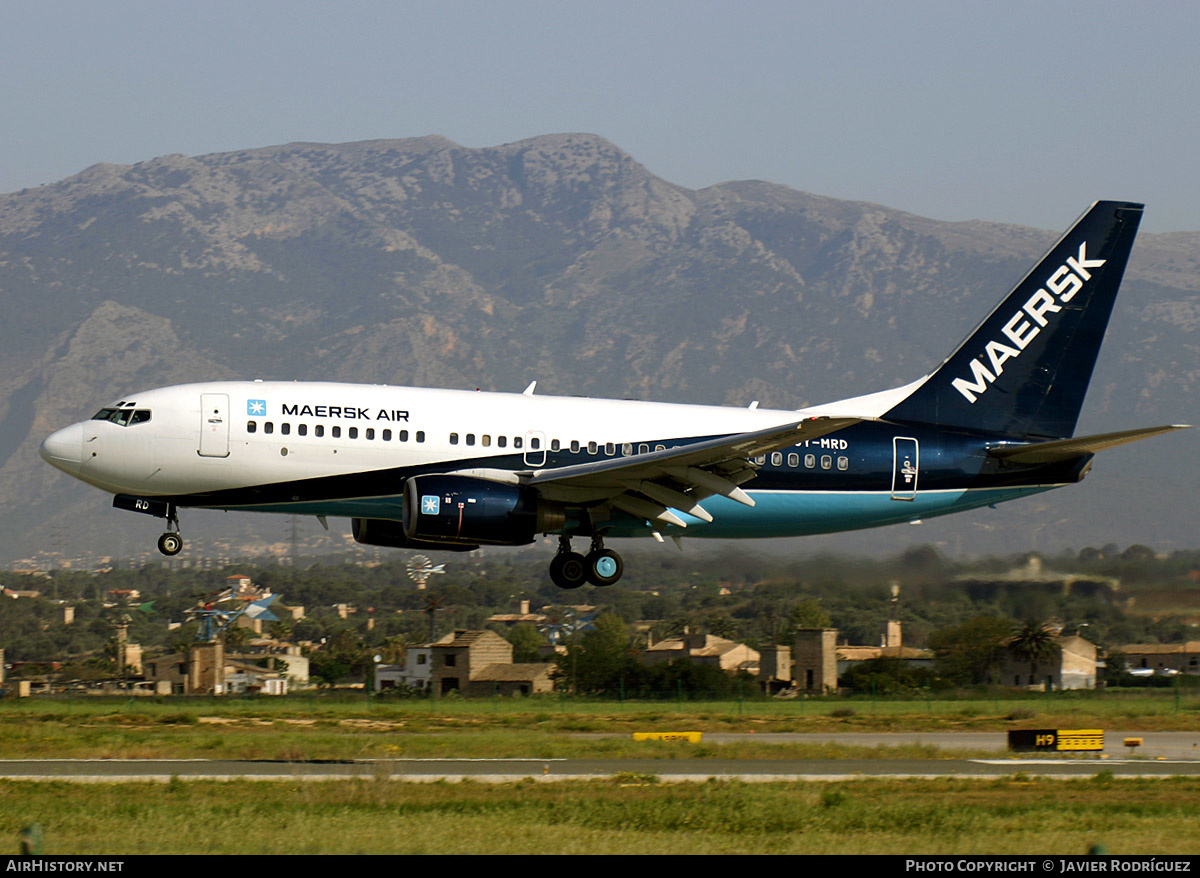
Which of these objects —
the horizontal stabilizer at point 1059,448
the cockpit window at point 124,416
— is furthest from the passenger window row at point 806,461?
the cockpit window at point 124,416

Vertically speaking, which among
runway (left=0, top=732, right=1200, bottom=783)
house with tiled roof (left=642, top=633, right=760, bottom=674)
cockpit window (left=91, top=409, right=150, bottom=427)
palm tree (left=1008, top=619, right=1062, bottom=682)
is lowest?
runway (left=0, top=732, right=1200, bottom=783)

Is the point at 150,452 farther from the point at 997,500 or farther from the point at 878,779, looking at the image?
the point at 997,500

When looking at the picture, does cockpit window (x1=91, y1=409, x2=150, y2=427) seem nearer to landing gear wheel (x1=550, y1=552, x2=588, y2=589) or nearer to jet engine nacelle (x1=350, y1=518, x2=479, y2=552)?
jet engine nacelle (x1=350, y1=518, x2=479, y2=552)

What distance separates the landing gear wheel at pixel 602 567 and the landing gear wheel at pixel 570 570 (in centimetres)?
16

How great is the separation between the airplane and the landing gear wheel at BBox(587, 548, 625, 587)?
0.04 meters

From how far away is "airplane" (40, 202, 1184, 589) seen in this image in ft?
115

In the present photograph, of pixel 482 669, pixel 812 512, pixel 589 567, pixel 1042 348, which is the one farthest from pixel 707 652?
pixel 589 567

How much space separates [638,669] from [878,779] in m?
33.5

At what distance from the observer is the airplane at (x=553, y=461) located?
35.0 meters

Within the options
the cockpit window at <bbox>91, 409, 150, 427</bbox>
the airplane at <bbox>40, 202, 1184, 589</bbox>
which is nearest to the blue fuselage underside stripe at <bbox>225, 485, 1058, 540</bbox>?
the airplane at <bbox>40, 202, 1184, 589</bbox>

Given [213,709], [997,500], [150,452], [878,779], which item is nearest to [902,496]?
[997,500]

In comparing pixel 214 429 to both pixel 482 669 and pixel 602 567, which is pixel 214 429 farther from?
pixel 482 669

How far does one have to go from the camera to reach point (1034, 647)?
207ft

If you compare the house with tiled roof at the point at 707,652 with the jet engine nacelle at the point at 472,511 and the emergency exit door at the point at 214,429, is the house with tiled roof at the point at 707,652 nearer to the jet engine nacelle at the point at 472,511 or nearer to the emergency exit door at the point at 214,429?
the jet engine nacelle at the point at 472,511
